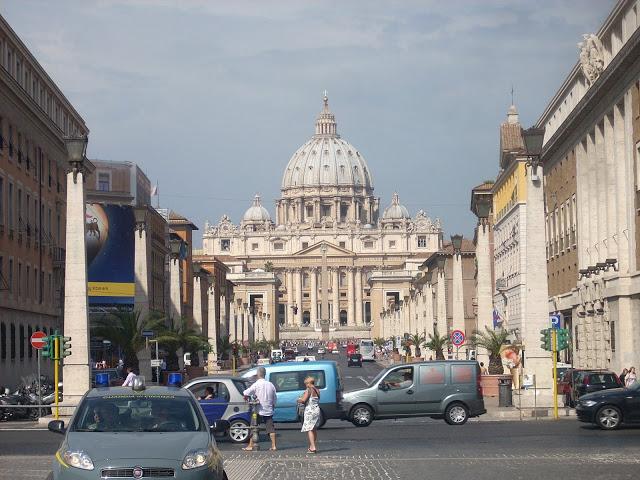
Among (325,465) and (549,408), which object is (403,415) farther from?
(325,465)

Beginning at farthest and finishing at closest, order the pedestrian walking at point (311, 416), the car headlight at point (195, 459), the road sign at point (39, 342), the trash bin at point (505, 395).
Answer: the trash bin at point (505, 395) → the road sign at point (39, 342) → the pedestrian walking at point (311, 416) → the car headlight at point (195, 459)

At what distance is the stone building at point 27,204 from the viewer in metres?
50.4

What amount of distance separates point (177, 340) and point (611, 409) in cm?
3175

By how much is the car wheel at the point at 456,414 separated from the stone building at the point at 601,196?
14.3 metres

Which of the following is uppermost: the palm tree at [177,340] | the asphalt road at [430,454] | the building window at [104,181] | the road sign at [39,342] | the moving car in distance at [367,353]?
the building window at [104,181]

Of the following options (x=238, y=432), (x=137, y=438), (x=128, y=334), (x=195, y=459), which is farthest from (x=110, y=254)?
(x=195, y=459)

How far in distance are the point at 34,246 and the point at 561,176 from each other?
24.2m

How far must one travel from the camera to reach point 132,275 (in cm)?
7475

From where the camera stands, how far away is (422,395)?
3241 centimetres

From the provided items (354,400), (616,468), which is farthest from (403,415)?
(616,468)

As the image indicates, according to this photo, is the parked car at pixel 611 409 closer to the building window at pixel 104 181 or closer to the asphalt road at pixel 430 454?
the asphalt road at pixel 430 454

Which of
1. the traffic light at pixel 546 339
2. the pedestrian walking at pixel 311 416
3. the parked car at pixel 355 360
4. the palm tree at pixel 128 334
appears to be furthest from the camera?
the parked car at pixel 355 360

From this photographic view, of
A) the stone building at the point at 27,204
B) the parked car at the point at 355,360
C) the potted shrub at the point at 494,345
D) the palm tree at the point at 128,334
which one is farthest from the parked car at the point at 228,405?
the parked car at the point at 355,360

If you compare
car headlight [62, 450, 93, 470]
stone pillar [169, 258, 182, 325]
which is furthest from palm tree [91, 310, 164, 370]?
car headlight [62, 450, 93, 470]
